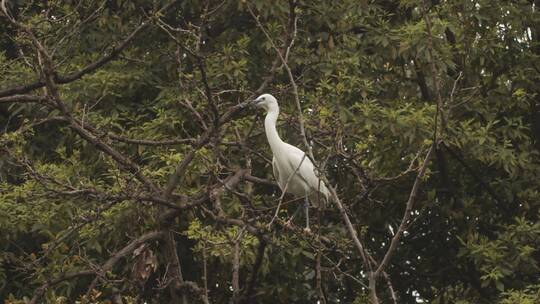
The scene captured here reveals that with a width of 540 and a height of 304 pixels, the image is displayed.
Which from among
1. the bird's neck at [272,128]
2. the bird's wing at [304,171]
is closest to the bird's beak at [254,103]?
A: the bird's neck at [272,128]

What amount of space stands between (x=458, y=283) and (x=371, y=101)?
6.43 feet

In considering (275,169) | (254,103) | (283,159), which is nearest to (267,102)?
(254,103)

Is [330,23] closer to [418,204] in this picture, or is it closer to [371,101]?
[371,101]

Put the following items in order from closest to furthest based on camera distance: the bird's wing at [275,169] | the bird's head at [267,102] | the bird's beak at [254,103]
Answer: the bird's beak at [254,103] → the bird's head at [267,102] → the bird's wing at [275,169]

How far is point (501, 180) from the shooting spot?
8.32 m

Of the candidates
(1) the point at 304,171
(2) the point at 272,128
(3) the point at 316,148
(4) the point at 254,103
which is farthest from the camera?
(1) the point at 304,171

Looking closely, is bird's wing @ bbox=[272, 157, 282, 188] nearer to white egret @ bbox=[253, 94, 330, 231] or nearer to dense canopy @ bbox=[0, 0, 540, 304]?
white egret @ bbox=[253, 94, 330, 231]

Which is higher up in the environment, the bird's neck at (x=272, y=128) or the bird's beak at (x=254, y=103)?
the bird's beak at (x=254, y=103)

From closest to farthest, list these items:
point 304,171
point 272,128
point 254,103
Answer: point 254,103 → point 272,128 → point 304,171

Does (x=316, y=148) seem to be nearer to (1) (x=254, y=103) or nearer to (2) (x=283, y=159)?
(2) (x=283, y=159)

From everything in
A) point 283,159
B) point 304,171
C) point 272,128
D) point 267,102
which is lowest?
point 304,171

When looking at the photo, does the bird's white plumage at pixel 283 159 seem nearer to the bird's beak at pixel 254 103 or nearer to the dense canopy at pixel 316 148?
the bird's beak at pixel 254 103

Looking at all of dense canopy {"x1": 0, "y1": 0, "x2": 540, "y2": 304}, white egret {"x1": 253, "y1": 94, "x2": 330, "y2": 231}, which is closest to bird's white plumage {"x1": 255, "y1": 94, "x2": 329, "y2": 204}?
white egret {"x1": 253, "y1": 94, "x2": 330, "y2": 231}

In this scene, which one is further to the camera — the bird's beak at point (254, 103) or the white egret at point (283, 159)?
the white egret at point (283, 159)
